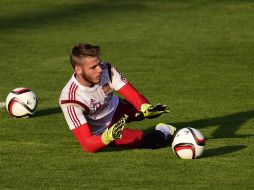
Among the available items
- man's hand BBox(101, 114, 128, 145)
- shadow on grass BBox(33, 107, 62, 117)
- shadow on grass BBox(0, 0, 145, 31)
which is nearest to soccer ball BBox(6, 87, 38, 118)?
shadow on grass BBox(33, 107, 62, 117)

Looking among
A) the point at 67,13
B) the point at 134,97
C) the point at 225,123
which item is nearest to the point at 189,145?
the point at 134,97

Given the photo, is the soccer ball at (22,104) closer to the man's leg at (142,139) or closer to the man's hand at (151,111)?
the man's leg at (142,139)

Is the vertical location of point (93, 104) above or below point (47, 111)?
below

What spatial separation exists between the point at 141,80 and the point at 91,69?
680 cm

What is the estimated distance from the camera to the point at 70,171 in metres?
14.0

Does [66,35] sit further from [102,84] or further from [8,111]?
[102,84]

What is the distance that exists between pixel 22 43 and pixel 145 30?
11.8 feet

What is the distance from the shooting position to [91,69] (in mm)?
15250

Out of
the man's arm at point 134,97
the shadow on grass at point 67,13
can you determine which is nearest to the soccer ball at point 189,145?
the man's arm at point 134,97

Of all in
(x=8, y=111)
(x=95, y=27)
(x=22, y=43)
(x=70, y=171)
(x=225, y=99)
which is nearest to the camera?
(x=70, y=171)

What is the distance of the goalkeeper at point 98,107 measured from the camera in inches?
590

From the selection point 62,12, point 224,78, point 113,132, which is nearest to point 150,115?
point 113,132

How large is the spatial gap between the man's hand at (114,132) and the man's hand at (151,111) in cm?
57

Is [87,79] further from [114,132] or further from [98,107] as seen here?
[114,132]
